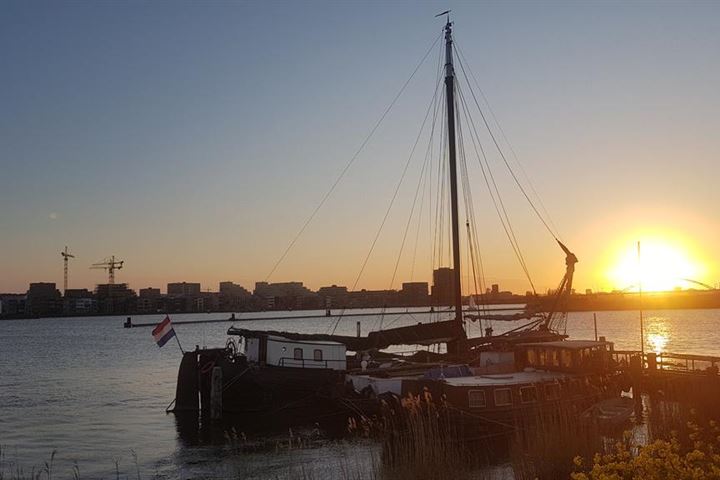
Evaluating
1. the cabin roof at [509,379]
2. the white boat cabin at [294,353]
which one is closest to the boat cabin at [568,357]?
the cabin roof at [509,379]

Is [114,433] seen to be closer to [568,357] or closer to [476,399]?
[476,399]

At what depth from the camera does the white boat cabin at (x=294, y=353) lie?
4159cm

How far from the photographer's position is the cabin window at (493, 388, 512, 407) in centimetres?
2998

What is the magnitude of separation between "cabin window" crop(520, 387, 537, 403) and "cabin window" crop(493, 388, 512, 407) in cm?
61

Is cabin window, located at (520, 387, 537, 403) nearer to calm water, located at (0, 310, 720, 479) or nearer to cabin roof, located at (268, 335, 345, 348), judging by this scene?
calm water, located at (0, 310, 720, 479)

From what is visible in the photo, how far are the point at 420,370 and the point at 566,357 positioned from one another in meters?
8.25

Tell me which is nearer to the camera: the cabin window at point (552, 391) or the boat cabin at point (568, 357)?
the cabin window at point (552, 391)

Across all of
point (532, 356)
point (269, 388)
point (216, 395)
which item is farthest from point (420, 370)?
point (216, 395)

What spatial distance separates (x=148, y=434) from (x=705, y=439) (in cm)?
2996

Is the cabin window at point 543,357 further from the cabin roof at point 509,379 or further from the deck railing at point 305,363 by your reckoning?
the deck railing at point 305,363

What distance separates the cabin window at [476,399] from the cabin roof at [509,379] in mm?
333

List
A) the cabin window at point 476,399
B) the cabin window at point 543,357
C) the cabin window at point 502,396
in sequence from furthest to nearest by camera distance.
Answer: the cabin window at point 543,357 → the cabin window at point 502,396 → the cabin window at point 476,399

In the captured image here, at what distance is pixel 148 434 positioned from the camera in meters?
39.4

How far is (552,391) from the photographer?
3142 cm
